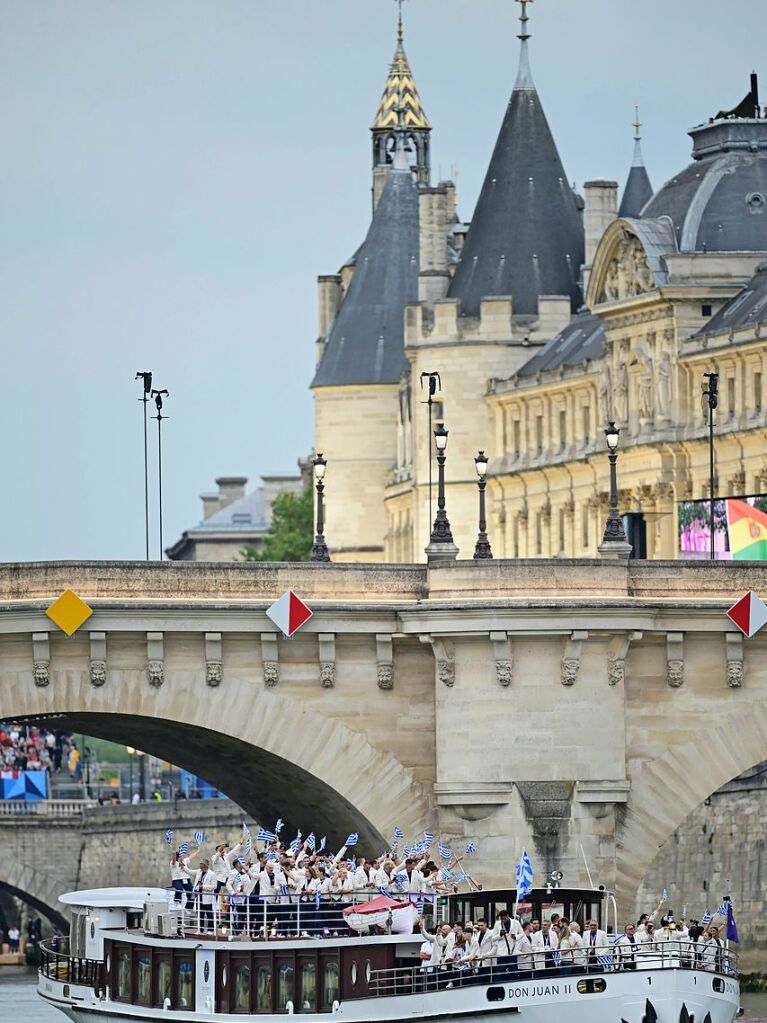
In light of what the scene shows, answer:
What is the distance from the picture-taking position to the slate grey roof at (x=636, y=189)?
158 meters

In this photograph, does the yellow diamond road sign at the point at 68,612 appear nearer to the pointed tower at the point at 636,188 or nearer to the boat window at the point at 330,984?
the boat window at the point at 330,984

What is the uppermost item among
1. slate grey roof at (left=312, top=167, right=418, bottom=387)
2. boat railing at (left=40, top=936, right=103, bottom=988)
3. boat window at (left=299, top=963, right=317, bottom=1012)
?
slate grey roof at (left=312, top=167, right=418, bottom=387)

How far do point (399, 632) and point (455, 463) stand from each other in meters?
75.6

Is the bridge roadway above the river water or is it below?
above

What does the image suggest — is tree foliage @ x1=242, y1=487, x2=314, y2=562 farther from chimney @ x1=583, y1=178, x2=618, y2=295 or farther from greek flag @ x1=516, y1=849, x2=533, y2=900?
greek flag @ x1=516, y1=849, x2=533, y2=900

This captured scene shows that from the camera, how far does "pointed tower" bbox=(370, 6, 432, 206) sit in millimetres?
176000

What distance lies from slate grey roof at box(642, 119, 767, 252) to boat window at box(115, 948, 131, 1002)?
187ft

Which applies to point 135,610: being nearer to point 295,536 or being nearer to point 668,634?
point 668,634

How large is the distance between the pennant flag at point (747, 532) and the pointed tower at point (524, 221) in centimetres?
3628

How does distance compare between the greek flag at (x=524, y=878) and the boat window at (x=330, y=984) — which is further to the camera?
the boat window at (x=330, y=984)

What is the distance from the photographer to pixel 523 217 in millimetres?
148625

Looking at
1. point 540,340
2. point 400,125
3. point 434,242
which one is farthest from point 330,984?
point 400,125

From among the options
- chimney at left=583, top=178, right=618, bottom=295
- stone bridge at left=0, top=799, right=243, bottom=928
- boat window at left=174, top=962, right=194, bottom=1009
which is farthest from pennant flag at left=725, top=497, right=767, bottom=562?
boat window at left=174, top=962, right=194, bottom=1009

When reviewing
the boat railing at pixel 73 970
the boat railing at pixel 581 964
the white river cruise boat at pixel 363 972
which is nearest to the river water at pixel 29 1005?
the boat railing at pixel 73 970
